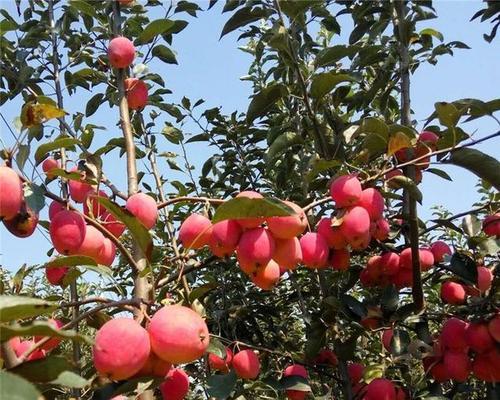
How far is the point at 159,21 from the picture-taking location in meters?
1.70

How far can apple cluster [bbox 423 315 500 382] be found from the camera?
1.70m

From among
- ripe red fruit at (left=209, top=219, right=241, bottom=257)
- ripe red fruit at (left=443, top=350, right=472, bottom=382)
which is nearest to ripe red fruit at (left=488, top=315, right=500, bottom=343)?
ripe red fruit at (left=443, top=350, right=472, bottom=382)

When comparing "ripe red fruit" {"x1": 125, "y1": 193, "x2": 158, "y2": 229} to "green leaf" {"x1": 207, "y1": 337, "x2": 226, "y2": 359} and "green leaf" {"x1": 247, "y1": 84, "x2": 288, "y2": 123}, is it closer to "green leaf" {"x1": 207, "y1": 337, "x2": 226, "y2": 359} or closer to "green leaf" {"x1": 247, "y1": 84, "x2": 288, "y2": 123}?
"green leaf" {"x1": 207, "y1": 337, "x2": 226, "y2": 359}

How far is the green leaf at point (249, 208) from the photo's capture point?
3.42 feet

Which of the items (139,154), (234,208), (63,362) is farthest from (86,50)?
(63,362)

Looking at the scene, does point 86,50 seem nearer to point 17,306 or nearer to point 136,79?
point 136,79

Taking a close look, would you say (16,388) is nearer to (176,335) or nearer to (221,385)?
(176,335)

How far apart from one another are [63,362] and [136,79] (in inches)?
42.8

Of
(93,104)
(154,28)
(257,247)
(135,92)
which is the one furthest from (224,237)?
(93,104)

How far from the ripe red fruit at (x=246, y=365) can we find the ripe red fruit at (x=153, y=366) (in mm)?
688

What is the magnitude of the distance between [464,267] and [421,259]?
0.57 feet

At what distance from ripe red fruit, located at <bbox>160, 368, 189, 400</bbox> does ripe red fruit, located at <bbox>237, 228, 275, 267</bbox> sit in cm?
32

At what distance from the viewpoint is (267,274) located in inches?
51.9

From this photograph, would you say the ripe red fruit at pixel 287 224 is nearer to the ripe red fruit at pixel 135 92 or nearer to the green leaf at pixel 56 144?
the green leaf at pixel 56 144
